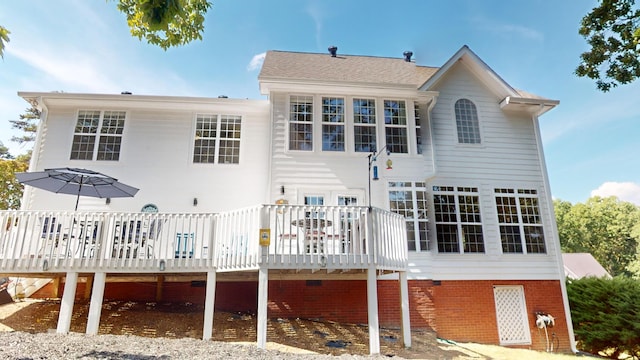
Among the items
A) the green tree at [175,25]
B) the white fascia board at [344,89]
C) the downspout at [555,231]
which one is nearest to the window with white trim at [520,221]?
the downspout at [555,231]

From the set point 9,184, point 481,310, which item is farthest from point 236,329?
point 9,184

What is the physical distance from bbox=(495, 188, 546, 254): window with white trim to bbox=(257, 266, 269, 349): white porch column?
7807 millimetres

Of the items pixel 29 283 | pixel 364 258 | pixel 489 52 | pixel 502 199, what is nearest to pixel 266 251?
pixel 364 258

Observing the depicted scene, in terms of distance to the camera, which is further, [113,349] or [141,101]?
[141,101]

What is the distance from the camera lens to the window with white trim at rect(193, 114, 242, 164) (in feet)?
34.6

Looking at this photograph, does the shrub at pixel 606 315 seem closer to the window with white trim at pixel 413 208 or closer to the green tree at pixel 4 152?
the window with white trim at pixel 413 208

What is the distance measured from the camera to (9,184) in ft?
59.7

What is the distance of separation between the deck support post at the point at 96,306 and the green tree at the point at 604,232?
152 ft

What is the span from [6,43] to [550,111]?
44.7ft

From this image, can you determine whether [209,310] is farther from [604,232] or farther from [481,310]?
[604,232]

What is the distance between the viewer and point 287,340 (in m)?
7.26

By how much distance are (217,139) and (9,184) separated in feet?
50.2

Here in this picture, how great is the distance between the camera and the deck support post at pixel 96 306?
654cm

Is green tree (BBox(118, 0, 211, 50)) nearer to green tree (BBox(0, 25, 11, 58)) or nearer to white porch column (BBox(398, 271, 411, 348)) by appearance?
green tree (BBox(0, 25, 11, 58))
